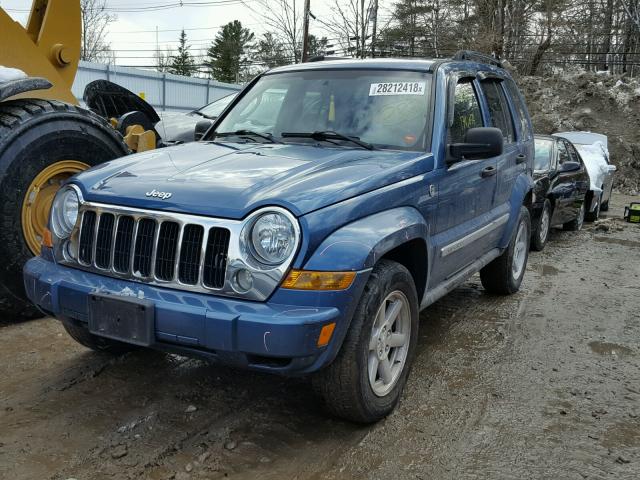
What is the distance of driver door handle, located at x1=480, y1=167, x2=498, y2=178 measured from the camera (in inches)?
184

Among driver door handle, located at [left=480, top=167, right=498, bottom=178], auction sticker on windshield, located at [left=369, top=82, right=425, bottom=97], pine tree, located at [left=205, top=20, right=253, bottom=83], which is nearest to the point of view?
auction sticker on windshield, located at [left=369, top=82, right=425, bottom=97]

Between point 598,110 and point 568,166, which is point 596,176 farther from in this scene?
point 598,110

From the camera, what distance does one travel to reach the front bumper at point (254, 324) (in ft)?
8.93

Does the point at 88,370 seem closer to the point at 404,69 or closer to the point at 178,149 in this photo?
the point at 178,149

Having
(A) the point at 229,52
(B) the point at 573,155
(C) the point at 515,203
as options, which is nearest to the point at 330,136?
(C) the point at 515,203

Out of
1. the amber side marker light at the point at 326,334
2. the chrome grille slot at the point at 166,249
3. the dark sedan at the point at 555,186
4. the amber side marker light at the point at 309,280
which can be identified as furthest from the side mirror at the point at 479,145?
the dark sedan at the point at 555,186

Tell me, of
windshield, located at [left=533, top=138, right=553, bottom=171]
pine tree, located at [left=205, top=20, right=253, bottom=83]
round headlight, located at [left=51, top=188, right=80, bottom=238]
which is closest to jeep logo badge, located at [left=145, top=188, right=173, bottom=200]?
round headlight, located at [left=51, top=188, right=80, bottom=238]

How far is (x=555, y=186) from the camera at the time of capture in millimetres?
9008

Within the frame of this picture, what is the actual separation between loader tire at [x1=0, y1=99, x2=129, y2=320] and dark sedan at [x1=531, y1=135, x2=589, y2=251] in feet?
19.5

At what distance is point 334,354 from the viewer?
292cm

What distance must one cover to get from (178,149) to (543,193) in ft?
19.8

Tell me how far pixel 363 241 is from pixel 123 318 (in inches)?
46.8

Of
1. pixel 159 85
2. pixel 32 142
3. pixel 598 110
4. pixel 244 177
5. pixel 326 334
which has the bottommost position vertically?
pixel 326 334

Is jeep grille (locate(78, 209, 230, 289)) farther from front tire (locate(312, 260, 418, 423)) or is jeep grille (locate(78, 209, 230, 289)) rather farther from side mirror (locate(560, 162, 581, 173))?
side mirror (locate(560, 162, 581, 173))
